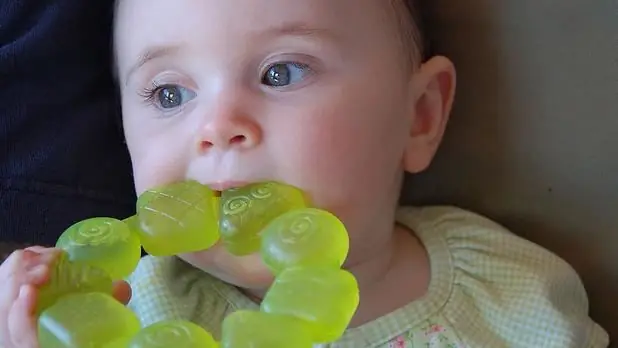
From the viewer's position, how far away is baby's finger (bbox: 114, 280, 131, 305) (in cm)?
90

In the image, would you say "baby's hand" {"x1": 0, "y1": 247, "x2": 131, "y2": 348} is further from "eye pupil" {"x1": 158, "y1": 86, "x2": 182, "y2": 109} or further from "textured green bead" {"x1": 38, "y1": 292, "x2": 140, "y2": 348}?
"eye pupil" {"x1": 158, "y1": 86, "x2": 182, "y2": 109}

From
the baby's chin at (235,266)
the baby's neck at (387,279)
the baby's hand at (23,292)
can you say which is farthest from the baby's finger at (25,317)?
the baby's neck at (387,279)

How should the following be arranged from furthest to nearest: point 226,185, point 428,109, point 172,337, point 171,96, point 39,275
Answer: point 428,109 < point 171,96 < point 226,185 < point 39,275 < point 172,337

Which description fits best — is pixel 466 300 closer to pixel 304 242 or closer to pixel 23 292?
pixel 304 242

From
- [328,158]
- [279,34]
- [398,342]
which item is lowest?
[398,342]

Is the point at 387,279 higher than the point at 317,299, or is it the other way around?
the point at 317,299

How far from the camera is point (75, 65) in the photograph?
1168mm

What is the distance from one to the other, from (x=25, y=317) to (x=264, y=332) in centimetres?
22

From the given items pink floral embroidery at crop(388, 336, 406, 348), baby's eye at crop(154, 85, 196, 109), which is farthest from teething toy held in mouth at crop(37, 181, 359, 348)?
pink floral embroidery at crop(388, 336, 406, 348)

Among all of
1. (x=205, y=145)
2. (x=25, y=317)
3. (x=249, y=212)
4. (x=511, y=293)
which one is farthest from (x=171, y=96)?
(x=511, y=293)

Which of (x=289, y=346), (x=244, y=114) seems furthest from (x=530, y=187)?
(x=289, y=346)

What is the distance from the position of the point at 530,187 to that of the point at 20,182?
591 millimetres

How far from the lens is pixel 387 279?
45.1 inches

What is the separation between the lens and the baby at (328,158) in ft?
3.14
